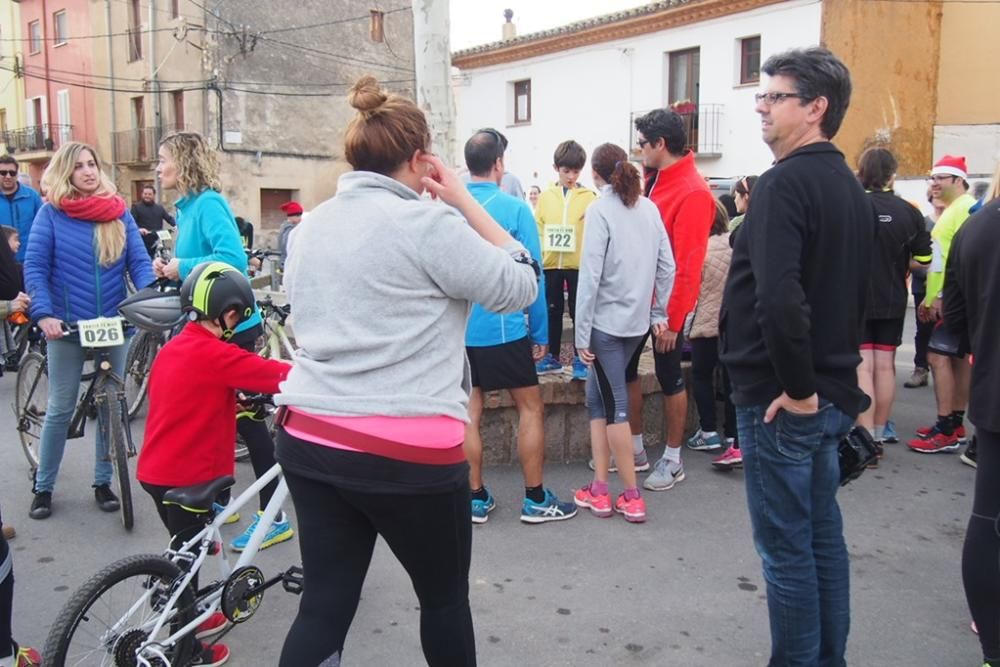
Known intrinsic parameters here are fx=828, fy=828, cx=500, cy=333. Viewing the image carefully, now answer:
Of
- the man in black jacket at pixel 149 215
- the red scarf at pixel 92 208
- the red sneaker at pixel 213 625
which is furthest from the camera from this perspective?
the man in black jacket at pixel 149 215

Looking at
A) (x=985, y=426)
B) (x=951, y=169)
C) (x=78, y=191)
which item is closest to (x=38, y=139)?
(x=78, y=191)

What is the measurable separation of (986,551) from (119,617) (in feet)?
9.59

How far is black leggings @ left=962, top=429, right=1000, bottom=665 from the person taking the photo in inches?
111

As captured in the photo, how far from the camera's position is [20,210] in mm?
7457

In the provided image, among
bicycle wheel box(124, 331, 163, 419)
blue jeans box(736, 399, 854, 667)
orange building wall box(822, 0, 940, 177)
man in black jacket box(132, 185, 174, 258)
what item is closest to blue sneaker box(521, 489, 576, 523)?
blue jeans box(736, 399, 854, 667)

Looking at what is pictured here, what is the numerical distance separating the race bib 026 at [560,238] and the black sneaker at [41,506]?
4.02m

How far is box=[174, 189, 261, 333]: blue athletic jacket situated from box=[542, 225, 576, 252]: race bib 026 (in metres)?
2.99

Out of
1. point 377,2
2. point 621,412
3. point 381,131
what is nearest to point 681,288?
point 621,412

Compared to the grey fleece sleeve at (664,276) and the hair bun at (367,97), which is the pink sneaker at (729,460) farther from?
the hair bun at (367,97)

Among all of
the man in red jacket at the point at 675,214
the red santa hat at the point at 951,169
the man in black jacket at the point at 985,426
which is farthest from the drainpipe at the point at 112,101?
the man in black jacket at the point at 985,426

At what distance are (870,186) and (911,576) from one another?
266 cm

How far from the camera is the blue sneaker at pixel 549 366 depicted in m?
5.94

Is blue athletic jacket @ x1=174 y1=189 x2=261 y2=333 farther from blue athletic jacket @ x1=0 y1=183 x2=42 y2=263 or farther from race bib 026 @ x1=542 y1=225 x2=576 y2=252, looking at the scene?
blue athletic jacket @ x1=0 y1=183 x2=42 y2=263

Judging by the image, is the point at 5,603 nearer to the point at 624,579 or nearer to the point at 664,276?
the point at 624,579
